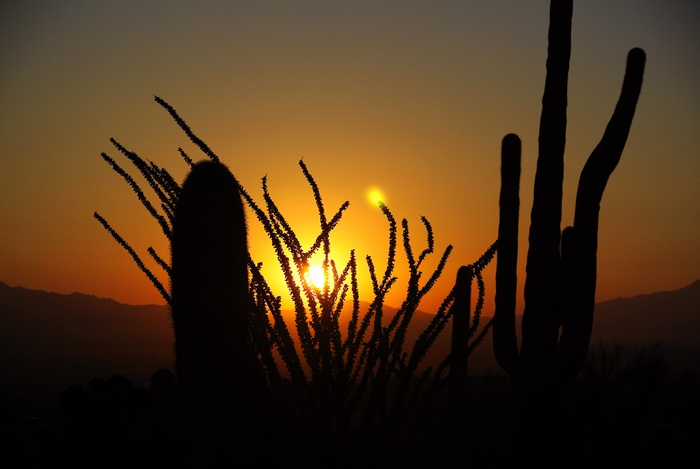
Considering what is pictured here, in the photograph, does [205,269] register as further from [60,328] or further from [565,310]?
[60,328]

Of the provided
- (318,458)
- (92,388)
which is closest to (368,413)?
(318,458)

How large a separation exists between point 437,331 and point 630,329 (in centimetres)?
19988

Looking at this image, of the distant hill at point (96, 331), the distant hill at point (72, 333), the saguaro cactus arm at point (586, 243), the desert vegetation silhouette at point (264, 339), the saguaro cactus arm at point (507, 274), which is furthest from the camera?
the distant hill at point (96, 331)

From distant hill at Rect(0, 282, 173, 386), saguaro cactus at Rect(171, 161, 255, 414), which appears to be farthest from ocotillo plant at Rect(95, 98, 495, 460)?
distant hill at Rect(0, 282, 173, 386)

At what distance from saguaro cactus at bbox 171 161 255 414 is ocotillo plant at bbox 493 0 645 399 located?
6.18 ft

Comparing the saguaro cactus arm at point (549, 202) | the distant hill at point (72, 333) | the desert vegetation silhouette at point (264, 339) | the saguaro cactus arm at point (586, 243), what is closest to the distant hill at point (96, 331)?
the distant hill at point (72, 333)

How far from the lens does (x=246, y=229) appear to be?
2.12m

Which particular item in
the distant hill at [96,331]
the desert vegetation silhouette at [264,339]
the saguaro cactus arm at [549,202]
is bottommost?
the desert vegetation silhouette at [264,339]

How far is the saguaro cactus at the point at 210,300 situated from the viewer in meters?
1.86

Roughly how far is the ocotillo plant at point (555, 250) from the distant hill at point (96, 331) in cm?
10646

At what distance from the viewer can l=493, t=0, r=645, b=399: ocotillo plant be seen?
3.41 metres

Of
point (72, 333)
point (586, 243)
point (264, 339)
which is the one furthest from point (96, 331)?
point (264, 339)

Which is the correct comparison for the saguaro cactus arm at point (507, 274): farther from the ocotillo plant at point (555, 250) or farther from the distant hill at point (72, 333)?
the distant hill at point (72, 333)

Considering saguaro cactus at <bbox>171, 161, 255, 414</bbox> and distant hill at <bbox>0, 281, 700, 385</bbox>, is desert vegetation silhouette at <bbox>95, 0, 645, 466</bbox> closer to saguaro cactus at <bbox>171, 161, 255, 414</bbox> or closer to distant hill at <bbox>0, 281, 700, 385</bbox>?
saguaro cactus at <bbox>171, 161, 255, 414</bbox>
